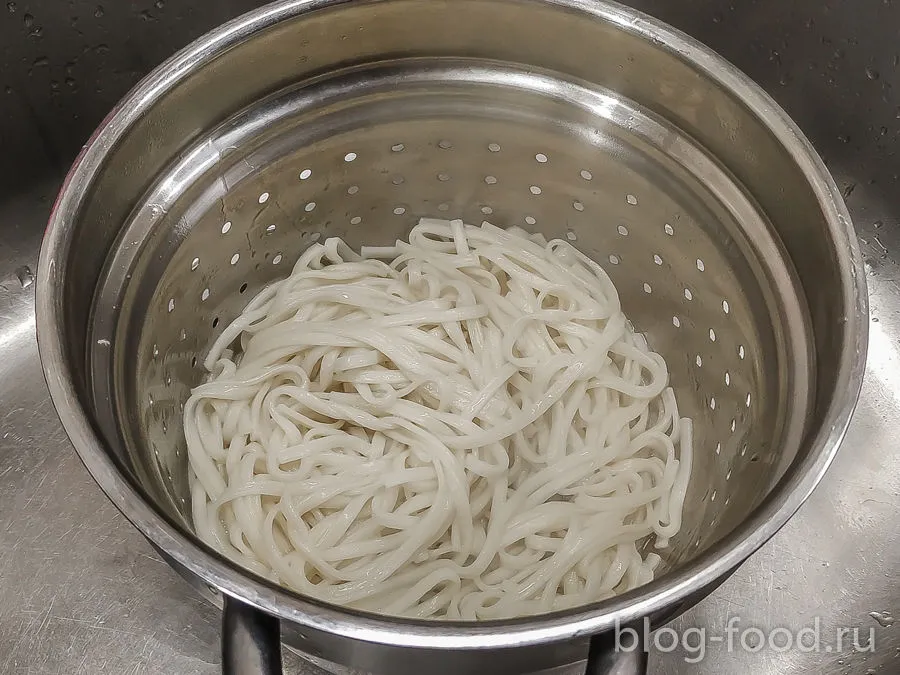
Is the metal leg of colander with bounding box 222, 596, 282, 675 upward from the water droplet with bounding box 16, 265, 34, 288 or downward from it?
downward

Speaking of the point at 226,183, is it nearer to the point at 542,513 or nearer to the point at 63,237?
the point at 63,237

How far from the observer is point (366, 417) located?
4.21 feet

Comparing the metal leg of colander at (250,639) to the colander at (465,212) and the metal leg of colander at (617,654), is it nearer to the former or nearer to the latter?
the colander at (465,212)

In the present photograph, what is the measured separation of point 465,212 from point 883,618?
111 centimetres

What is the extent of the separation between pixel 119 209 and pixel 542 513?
2.58ft

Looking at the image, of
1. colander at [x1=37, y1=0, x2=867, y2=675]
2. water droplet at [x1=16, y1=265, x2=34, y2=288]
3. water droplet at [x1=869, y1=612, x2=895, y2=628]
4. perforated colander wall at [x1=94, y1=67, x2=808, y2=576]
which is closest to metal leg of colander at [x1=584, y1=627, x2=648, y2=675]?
colander at [x1=37, y1=0, x2=867, y2=675]

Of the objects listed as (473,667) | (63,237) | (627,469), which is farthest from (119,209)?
(627,469)

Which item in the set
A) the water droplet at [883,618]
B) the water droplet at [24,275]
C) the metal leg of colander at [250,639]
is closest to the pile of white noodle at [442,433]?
the metal leg of colander at [250,639]

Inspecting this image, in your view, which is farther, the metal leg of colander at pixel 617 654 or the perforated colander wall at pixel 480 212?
the perforated colander wall at pixel 480 212

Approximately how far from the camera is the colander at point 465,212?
892mm

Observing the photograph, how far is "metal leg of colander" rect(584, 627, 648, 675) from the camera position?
78 cm

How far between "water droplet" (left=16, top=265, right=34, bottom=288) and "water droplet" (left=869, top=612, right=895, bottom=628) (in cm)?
191

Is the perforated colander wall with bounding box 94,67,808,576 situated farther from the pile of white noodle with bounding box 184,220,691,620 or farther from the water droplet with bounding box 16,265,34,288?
the water droplet with bounding box 16,265,34,288

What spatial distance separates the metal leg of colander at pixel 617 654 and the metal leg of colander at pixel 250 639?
0.33 meters
